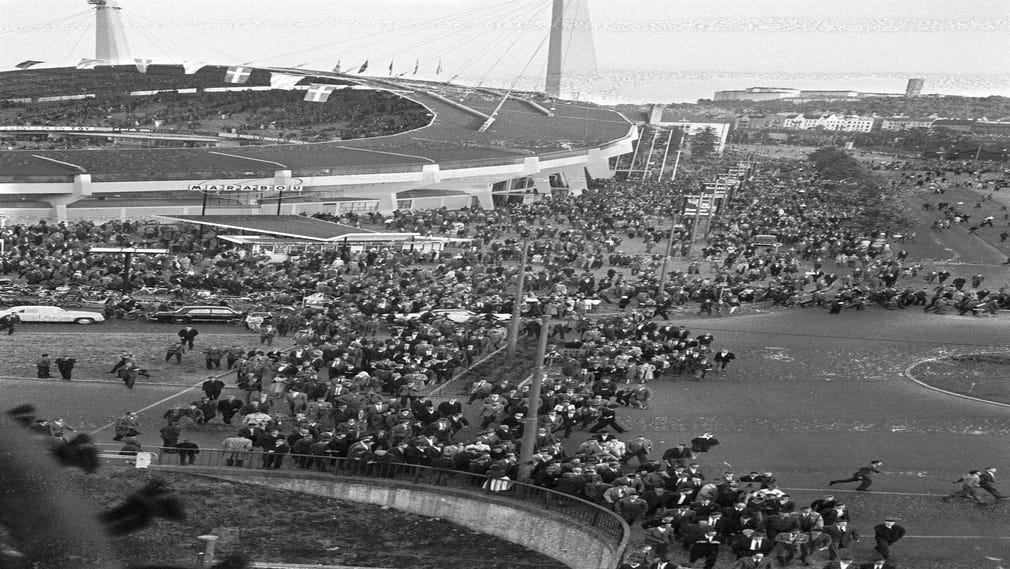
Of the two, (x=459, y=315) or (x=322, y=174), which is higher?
(x=322, y=174)

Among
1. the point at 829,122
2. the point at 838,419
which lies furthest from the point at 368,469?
the point at 829,122

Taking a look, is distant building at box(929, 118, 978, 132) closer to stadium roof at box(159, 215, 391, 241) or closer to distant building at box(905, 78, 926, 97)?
distant building at box(905, 78, 926, 97)

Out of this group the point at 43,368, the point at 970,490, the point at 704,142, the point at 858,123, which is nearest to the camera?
the point at 970,490

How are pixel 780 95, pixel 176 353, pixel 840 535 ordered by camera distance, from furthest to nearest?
pixel 780 95 → pixel 176 353 → pixel 840 535

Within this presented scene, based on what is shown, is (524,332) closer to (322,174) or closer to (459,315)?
(459,315)

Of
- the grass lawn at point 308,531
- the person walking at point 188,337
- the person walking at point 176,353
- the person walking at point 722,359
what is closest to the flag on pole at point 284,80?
the person walking at point 188,337

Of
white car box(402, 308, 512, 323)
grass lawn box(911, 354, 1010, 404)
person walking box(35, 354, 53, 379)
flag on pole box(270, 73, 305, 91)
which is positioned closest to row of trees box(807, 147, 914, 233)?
grass lawn box(911, 354, 1010, 404)

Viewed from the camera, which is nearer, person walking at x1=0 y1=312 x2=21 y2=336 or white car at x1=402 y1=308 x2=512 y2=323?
person walking at x1=0 y1=312 x2=21 y2=336
